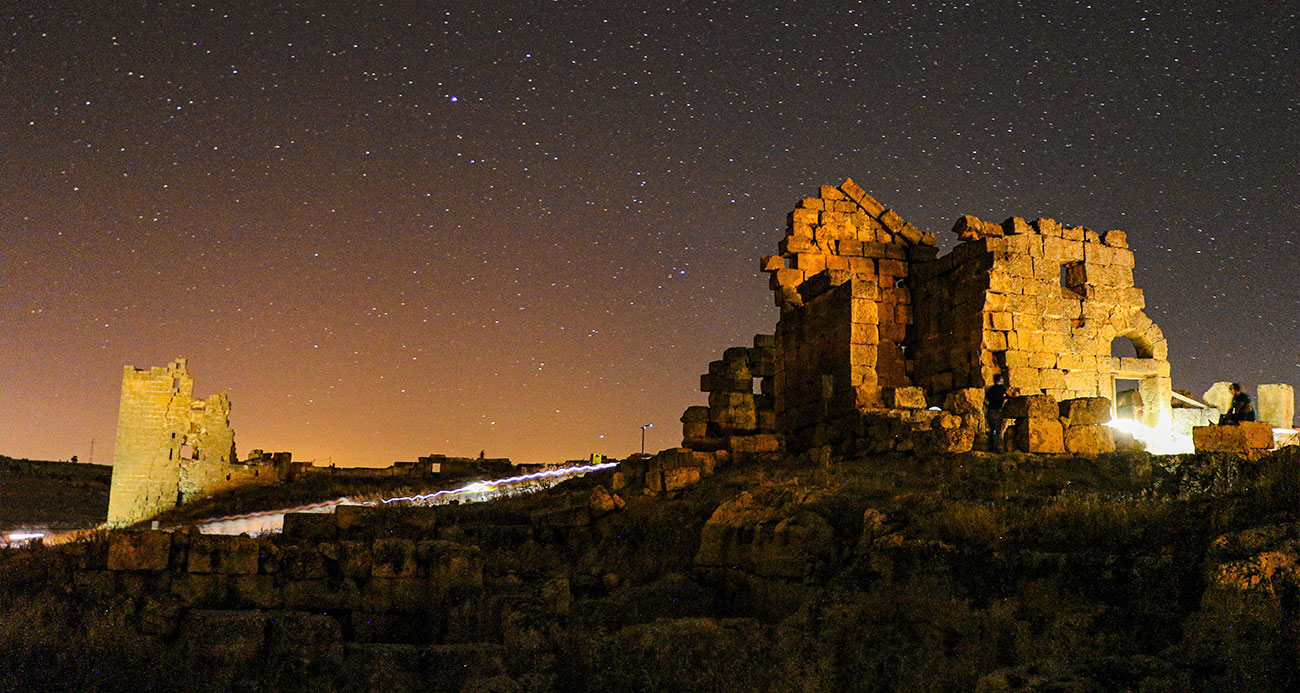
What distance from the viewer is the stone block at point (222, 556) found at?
869 centimetres

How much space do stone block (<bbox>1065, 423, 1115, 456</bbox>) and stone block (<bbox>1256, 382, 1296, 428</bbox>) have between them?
30.1ft

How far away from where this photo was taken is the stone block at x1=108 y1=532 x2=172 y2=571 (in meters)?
8.59

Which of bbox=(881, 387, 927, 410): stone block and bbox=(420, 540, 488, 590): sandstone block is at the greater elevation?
bbox=(881, 387, 927, 410): stone block

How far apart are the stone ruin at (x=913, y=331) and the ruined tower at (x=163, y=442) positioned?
19596mm

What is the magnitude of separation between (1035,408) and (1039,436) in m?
0.43

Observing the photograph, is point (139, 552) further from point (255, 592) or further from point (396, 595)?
point (396, 595)

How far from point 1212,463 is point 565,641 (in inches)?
279

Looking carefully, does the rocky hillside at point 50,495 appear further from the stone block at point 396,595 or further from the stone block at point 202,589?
the stone block at point 396,595

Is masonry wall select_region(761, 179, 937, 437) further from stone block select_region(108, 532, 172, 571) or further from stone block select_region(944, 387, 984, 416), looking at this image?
stone block select_region(108, 532, 172, 571)

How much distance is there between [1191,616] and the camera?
5.56m

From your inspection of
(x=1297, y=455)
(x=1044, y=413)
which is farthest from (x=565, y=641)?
(x=1044, y=413)

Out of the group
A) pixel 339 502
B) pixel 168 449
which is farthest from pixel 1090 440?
pixel 168 449

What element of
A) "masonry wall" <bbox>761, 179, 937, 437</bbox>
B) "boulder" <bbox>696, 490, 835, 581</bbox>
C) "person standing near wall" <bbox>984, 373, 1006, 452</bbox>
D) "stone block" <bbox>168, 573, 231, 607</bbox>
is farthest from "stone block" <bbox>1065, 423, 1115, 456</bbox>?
"stone block" <bbox>168, 573, 231, 607</bbox>

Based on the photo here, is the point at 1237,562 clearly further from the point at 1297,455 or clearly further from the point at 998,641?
the point at 1297,455
